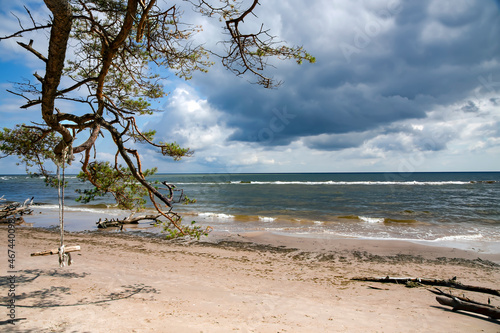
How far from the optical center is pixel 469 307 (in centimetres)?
552

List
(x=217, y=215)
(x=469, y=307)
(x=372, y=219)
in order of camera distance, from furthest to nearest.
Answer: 1. (x=217, y=215)
2. (x=372, y=219)
3. (x=469, y=307)

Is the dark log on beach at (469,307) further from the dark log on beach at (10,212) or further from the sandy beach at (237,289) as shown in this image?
the dark log on beach at (10,212)

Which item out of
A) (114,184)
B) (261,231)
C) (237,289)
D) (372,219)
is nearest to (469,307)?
(237,289)

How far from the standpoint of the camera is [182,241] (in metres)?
12.8

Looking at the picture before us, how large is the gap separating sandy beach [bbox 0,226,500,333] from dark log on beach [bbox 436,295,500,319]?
0.13 metres

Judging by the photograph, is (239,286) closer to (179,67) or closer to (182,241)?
(179,67)

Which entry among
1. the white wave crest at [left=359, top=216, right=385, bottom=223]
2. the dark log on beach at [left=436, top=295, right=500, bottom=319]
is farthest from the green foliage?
the white wave crest at [left=359, top=216, right=385, bottom=223]

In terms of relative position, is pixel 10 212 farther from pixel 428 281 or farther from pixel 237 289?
pixel 428 281

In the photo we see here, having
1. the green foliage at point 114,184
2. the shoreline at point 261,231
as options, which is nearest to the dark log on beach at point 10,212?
the shoreline at point 261,231

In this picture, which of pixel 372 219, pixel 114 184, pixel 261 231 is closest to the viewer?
pixel 114 184

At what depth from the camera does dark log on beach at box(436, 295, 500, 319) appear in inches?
205

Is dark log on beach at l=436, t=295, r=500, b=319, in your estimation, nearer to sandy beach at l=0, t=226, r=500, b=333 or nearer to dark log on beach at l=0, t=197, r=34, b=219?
sandy beach at l=0, t=226, r=500, b=333

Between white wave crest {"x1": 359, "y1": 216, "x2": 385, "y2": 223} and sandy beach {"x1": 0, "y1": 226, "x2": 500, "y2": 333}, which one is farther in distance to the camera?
white wave crest {"x1": 359, "y1": 216, "x2": 385, "y2": 223}

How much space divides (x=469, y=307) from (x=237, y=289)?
4.82 m
